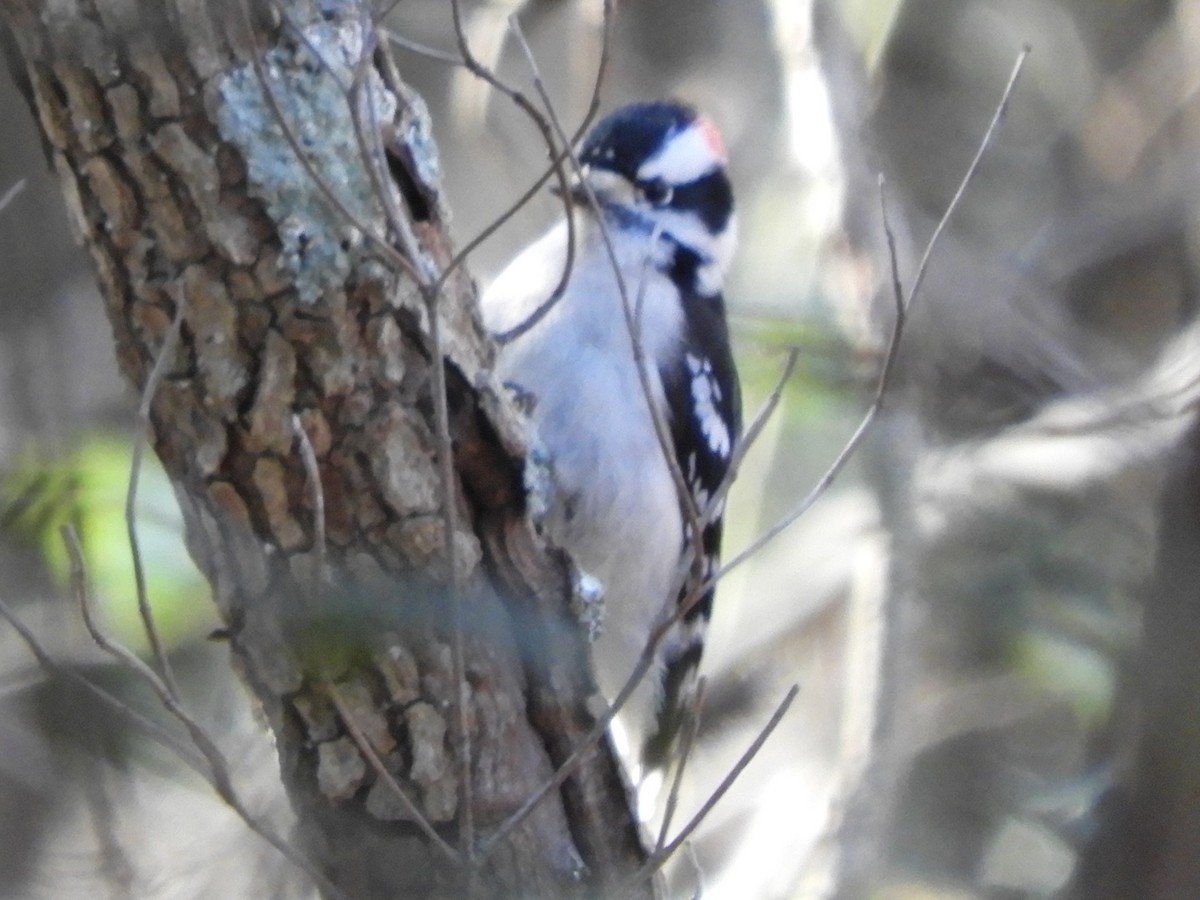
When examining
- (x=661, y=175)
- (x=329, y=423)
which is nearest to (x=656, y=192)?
(x=661, y=175)

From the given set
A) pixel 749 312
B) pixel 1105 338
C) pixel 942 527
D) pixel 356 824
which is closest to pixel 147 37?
pixel 356 824

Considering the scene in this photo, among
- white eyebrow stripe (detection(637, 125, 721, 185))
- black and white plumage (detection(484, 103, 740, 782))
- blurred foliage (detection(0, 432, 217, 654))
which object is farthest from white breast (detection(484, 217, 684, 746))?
blurred foliage (detection(0, 432, 217, 654))

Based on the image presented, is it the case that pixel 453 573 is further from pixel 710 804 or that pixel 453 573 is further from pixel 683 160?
pixel 683 160

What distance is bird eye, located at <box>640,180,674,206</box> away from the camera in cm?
283

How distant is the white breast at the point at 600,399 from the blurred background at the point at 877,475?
0.47 m

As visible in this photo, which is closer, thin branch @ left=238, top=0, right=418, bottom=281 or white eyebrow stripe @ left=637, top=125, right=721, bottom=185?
thin branch @ left=238, top=0, right=418, bottom=281

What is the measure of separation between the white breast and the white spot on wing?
0.06 meters

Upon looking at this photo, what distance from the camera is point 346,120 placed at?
1706mm

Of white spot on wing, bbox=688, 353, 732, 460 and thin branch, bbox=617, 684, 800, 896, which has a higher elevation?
white spot on wing, bbox=688, 353, 732, 460

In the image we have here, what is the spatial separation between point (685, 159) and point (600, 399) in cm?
56

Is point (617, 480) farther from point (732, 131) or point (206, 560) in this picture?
point (732, 131)

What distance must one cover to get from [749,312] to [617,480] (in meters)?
0.93

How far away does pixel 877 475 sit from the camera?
11.9 feet

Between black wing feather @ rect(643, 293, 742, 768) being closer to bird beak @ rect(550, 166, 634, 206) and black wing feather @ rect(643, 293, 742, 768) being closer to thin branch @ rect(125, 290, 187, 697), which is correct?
bird beak @ rect(550, 166, 634, 206)
